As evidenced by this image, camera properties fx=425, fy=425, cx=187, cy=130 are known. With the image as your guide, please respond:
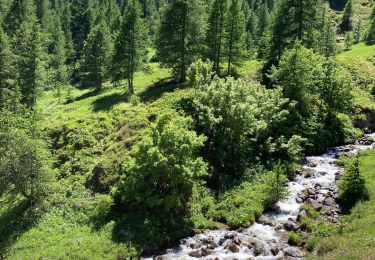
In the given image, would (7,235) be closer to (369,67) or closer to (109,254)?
(109,254)

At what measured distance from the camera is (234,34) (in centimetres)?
5534

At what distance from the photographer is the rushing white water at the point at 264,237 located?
28.6 meters

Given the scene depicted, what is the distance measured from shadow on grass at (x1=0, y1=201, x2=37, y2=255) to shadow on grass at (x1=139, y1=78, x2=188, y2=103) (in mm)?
22112

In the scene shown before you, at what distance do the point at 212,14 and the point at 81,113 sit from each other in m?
21.2

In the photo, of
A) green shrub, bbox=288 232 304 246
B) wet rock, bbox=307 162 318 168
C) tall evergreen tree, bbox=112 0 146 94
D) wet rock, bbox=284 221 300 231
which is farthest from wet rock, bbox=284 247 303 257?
tall evergreen tree, bbox=112 0 146 94

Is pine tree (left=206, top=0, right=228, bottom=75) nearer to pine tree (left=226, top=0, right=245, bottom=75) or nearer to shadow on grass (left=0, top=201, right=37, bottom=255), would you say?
pine tree (left=226, top=0, right=245, bottom=75)

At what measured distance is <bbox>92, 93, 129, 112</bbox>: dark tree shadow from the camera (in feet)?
180

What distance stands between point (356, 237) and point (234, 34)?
114 ft

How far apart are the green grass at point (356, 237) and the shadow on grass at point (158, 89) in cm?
2728

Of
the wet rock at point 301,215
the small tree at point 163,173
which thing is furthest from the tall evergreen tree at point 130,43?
the wet rock at point 301,215

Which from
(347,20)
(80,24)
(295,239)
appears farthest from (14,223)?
(347,20)

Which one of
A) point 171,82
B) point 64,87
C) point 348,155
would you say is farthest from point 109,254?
point 64,87

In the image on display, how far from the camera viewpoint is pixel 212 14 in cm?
5509

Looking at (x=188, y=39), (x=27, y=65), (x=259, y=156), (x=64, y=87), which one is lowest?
(x=64, y=87)
